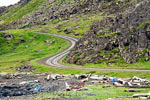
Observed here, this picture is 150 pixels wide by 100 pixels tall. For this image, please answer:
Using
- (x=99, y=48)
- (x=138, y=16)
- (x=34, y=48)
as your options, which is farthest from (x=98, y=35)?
(x=34, y=48)

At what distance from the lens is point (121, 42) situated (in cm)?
9256

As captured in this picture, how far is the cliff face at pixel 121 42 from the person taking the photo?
86.4 meters

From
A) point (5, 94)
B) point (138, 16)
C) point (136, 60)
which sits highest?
point (138, 16)

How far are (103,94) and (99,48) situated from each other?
5516 centimetres

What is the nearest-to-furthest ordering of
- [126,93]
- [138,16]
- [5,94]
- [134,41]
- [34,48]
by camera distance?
[126,93] < [5,94] < [134,41] < [138,16] < [34,48]

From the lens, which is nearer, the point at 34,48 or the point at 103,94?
the point at 103,94

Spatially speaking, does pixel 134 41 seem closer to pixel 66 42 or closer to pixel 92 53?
pixel 92 53

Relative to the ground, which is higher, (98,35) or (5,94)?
(98,35)

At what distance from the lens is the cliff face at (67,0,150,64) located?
8644 centimetres

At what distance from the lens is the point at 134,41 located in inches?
3524

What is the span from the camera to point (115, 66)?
85.4m

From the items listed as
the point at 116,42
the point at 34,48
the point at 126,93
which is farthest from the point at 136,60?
the point at 34,48

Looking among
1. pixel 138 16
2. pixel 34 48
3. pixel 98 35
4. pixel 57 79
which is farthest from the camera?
pixel 34 48

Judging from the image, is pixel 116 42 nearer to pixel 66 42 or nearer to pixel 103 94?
pixel 103 94
